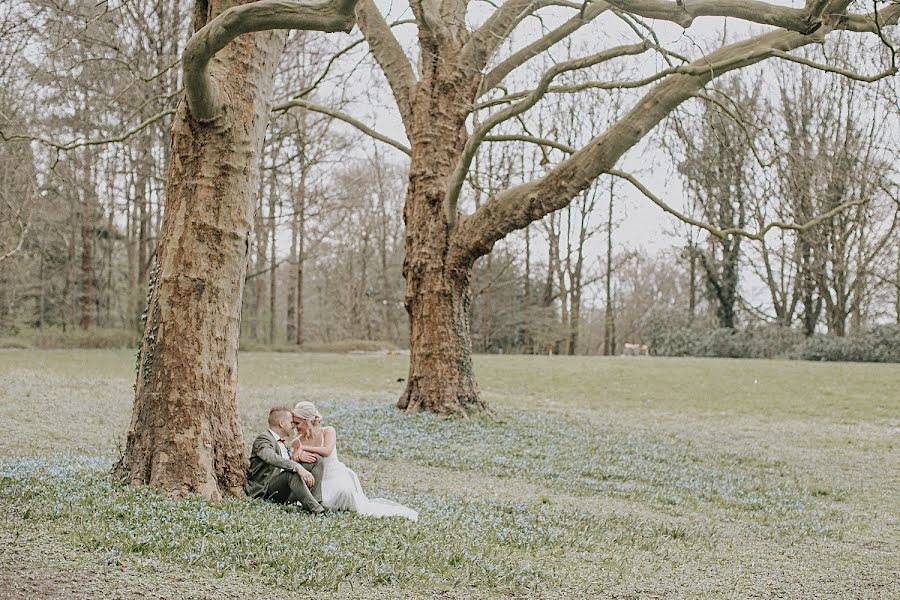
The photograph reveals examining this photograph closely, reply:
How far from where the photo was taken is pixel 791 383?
2269 cm

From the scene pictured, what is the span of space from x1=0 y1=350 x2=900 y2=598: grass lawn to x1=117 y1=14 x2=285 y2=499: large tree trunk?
1.38 ft

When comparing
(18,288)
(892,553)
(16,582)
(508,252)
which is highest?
(508,252)

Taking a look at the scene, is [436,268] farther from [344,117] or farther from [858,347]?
[858,347]

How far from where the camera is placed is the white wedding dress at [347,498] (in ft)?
22.5

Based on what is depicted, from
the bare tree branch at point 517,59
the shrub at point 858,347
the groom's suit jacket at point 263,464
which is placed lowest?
the groom's suit jacket at point 263,464

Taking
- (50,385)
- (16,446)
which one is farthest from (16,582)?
(50,385)

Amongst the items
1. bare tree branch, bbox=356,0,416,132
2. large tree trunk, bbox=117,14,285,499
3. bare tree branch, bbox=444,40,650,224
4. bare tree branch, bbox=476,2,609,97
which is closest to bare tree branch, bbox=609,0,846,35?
bare tree branch, bbox=444,40,650,224

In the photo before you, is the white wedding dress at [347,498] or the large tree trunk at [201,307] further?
the white wedding dress at [347,498]

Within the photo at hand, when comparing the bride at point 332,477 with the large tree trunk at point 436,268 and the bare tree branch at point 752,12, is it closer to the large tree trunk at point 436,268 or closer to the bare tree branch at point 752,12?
the bare tree branch at point 752,12

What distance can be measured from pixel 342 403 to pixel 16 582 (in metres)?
11.6

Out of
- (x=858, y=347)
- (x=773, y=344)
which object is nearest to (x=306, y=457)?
(x=858, y=347)

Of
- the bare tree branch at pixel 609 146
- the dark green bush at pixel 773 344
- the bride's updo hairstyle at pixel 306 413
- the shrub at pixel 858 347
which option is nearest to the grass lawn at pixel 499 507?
the bride's updo hairstyle at pixel 306 413

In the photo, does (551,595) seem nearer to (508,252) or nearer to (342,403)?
(342,403)

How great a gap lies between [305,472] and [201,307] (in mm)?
1599
